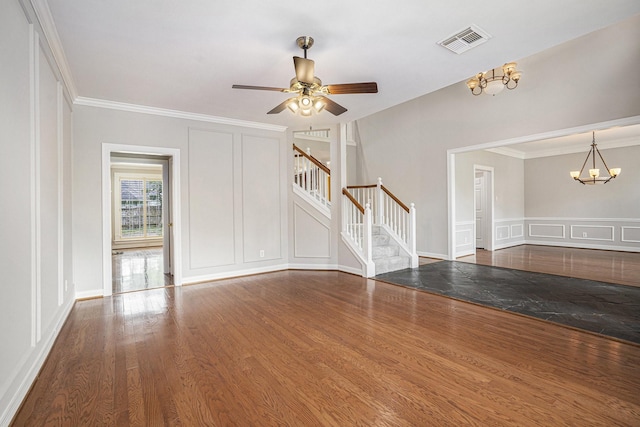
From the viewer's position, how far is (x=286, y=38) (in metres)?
2.79

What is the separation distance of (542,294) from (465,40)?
11.1ft

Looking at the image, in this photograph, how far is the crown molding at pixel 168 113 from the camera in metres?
4.24

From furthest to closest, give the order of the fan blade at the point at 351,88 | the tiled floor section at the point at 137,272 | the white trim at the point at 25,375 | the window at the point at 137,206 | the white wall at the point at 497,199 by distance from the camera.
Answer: the window at the point at 137,206
the white wall at the point at 497,199
the tiled floor section at the point at 137,272
the fan blade at the point at 351,88
the white trim at the point at 25,375

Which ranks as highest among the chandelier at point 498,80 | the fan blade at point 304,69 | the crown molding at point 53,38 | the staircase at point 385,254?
the chandelier at point 498,80

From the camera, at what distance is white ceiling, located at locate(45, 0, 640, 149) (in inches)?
93.8

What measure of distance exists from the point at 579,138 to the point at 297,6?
835 centimetres

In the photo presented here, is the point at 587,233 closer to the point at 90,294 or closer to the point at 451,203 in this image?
the point at 451,203

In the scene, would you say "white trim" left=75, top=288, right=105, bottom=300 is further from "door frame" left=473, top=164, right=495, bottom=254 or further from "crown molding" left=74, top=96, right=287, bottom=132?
"door frame" left=473, top=164, right=495, bottom=254

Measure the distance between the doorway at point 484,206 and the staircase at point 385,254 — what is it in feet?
10.4

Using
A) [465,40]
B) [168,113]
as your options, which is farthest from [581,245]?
[168,113]

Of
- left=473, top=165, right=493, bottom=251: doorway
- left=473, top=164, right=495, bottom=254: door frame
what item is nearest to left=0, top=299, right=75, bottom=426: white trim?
left=473, top=165, right=493, bottom=251: doorway

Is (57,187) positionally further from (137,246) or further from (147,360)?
(137,246)

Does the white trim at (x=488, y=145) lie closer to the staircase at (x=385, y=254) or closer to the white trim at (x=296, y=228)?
the staircase at (x=385, y=254)

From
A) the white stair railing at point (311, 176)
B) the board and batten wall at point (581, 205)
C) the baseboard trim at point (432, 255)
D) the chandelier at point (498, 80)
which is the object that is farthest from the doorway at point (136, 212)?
the board and batten wall at point (581, 205)
